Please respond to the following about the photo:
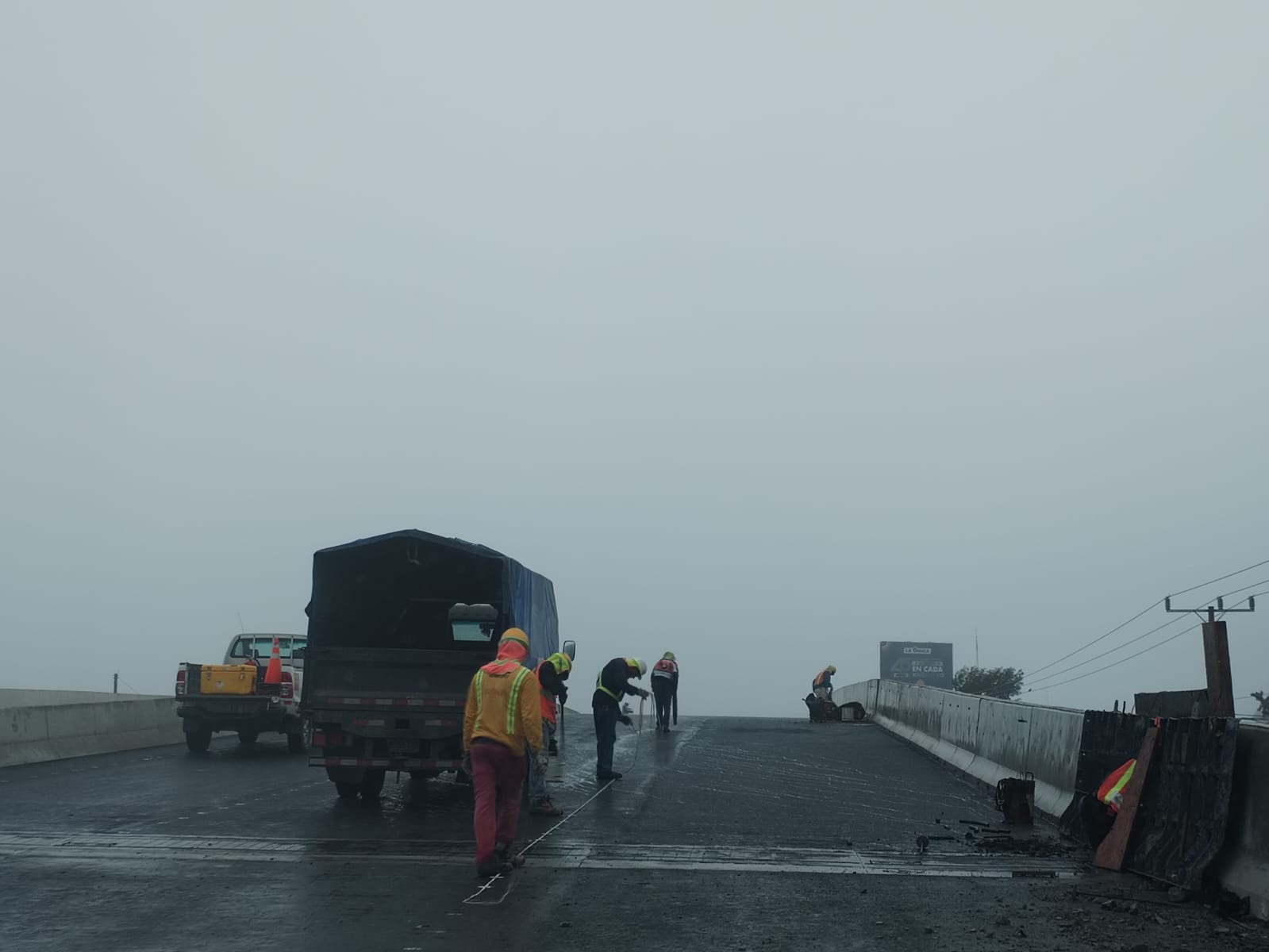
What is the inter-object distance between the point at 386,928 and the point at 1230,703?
717 cm

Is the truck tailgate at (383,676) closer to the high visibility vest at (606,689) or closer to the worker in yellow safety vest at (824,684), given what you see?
the high visibility vest at (606,689)

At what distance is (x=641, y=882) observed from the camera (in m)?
9.18

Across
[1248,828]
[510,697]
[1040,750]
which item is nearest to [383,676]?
[510,697]

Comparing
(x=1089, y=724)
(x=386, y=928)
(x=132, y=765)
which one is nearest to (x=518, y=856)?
(x=386, y=928)

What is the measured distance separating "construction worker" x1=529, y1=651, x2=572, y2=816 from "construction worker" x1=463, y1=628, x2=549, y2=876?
205 cm

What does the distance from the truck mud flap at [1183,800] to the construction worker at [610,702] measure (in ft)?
24.8

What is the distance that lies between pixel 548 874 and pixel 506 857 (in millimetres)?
416

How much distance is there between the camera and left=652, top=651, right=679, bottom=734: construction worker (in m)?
28.2

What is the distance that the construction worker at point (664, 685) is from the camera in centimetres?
2823

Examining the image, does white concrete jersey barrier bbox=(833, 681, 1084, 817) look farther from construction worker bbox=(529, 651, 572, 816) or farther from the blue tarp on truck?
the blue tarp on truck

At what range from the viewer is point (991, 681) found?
399 feet

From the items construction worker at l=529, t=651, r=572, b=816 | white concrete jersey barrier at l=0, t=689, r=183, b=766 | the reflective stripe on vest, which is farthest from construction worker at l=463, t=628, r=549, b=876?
white concrete jersey barrier at l=0, t=689, r=183, b=766

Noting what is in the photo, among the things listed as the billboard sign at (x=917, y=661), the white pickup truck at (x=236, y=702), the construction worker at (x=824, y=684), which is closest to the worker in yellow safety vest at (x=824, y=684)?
the construction worker at (x=824, y=684)

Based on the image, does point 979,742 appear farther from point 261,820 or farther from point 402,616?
point 261,820
